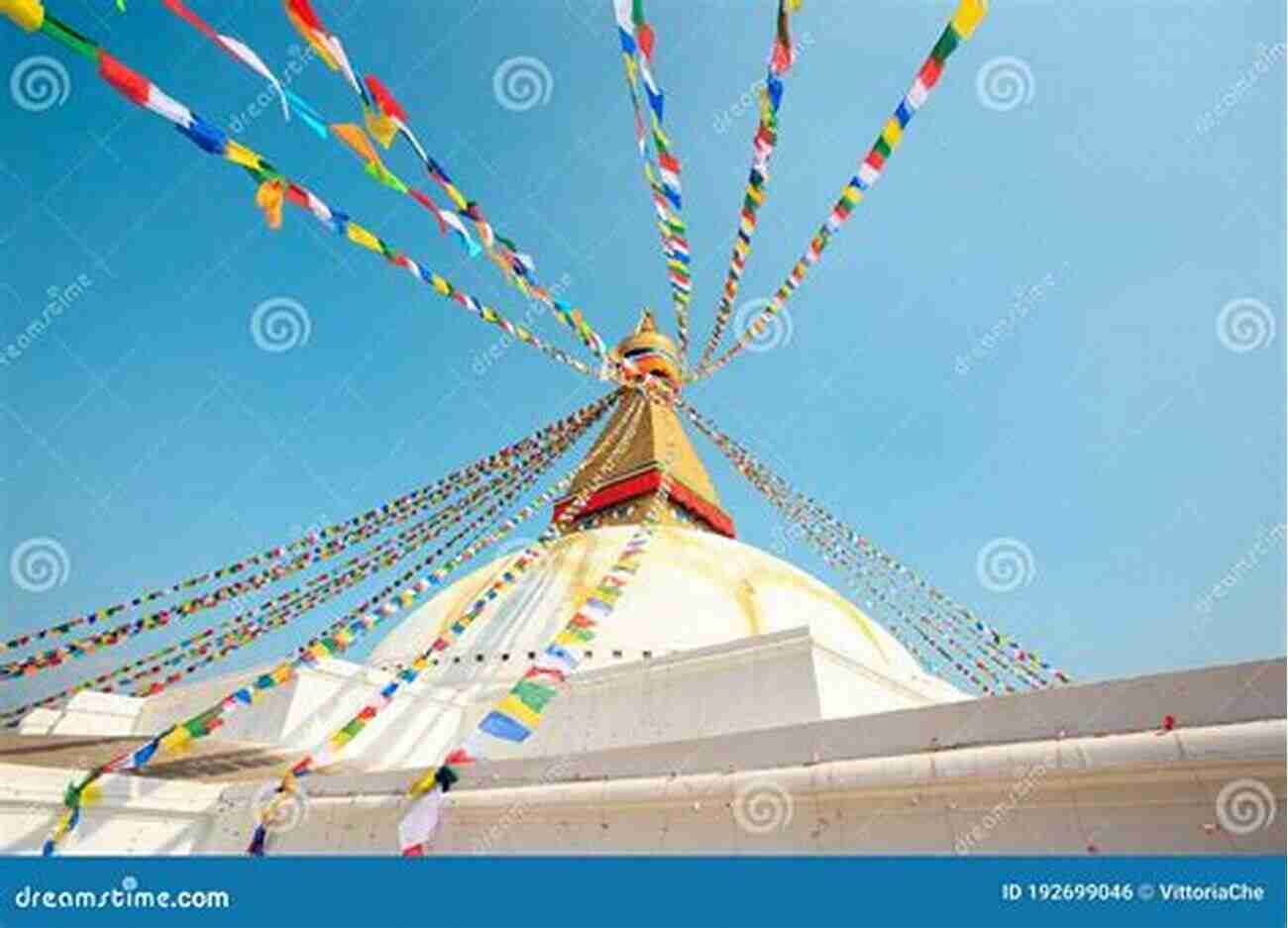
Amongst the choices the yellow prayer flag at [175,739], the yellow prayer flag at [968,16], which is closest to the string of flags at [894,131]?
the yellow prayer flag at [968,16]

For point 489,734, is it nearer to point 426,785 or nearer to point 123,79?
point 426,785

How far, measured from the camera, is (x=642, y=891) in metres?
4.36

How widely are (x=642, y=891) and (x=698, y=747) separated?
1.49 meters

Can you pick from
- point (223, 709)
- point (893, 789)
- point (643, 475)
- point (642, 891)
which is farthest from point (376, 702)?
point (643, 475)

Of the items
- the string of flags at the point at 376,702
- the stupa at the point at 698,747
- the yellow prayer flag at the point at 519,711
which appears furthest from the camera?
the string of flags at the point at 376,702

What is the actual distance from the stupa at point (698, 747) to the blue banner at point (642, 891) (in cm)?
23

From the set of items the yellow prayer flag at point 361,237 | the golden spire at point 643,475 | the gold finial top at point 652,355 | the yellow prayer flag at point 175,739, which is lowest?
the yellow prayer flag at point 175,739

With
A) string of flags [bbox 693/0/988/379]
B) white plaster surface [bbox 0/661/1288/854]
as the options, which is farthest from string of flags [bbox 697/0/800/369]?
white plaster surface [bbox 0/661/1288/854]

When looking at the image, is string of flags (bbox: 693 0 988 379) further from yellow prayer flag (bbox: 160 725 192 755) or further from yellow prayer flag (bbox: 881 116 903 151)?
yellow prayer flag (bbox: 160 725 192 755)

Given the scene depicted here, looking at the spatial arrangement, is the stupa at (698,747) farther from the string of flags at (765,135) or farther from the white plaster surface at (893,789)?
the string of flags at (765,135)

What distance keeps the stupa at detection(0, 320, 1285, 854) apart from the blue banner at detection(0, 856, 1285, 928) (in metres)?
0.23

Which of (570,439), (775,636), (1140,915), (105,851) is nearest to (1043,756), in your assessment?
(1140,915)

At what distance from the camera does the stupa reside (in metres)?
3.96

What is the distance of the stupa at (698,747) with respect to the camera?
396 centimetres
